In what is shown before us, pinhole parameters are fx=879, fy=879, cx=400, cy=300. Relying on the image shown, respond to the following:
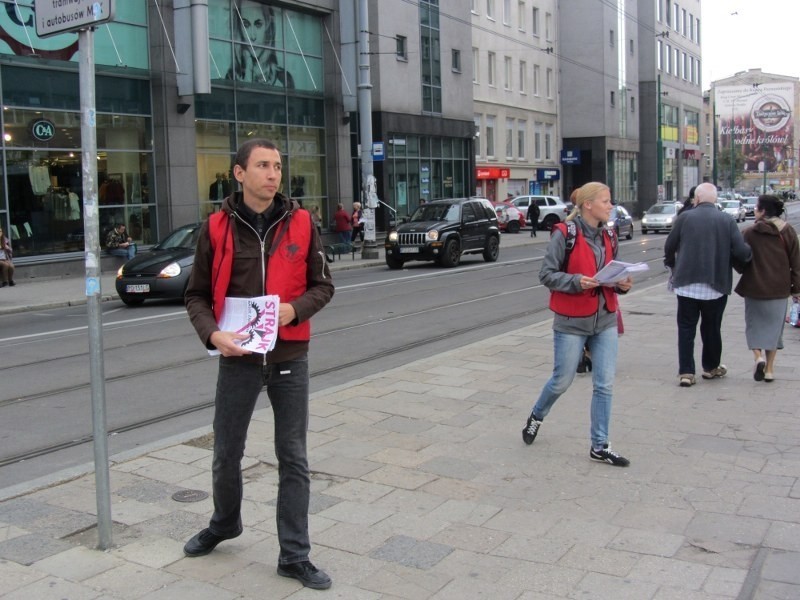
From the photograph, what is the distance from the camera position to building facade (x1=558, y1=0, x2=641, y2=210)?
58.1m

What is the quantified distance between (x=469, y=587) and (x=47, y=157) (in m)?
20.4

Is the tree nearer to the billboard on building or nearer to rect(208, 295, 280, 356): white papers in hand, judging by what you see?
the billboard on building

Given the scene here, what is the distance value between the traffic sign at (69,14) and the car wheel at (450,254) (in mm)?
19046

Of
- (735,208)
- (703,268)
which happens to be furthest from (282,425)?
(735,208)

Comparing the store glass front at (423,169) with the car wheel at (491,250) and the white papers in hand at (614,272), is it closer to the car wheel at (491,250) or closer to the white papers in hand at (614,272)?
the car wheel at (491,250)

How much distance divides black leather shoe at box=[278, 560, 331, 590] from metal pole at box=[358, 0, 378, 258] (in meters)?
23.3

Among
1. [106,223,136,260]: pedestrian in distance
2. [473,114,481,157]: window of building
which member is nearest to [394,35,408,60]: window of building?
[473,114,481,157]: window of building

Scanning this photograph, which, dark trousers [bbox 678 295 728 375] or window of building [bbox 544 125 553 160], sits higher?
window of building [bbox 544 125 553 160]

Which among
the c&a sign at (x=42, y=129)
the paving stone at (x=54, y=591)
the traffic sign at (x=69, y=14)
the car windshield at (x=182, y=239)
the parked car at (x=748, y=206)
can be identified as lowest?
the paving stone at (x=54, y=591)

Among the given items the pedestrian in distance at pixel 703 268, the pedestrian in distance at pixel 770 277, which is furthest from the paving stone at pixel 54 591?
the pedestrian in distance at pixel 770 277

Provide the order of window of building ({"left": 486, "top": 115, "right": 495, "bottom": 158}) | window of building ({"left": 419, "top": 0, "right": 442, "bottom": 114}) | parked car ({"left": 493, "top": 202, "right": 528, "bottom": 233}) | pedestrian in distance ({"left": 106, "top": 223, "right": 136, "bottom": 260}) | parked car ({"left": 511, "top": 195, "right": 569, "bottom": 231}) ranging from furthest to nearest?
1. window of building ({"left": 486, "top": 115, "right": 495, "bottom": 158})
2. parked car ({"left": 511, "top": 195, "right": 569, "bottom": 231})
3. parked car ({"left": 493, "top": 202, "right": 528, "bottom": 233})
4. window of building ({"left": 419, "top": 0, "right": 442, "bottom": 114})
5. pedestrian in distance ({"left": 106, "top": 223, "right": 136, "bottom": 260})

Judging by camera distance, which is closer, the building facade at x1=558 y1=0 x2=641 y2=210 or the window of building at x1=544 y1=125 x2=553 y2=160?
the window of building at x1=544 y1=125 x2=553 y2=160

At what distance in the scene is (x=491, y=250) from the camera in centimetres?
2533

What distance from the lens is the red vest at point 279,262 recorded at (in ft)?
12.4
